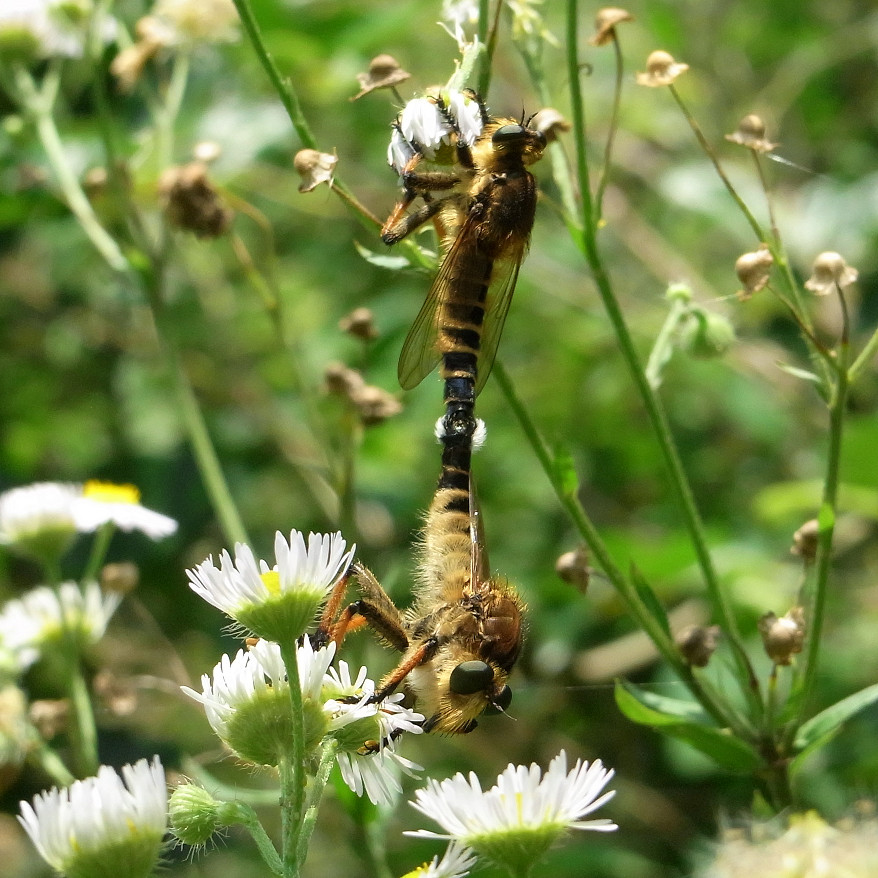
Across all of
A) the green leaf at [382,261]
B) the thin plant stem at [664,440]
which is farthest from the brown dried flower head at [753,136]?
the green leaf at [382,261]

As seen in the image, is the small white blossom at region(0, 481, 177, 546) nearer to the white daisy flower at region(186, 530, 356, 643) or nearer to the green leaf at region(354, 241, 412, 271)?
the green leaf at region(354, 241, 412, 271)

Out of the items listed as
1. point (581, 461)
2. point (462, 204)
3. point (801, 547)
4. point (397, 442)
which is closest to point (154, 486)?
point (397, 442)

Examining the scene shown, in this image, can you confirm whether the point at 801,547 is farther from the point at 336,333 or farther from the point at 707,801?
the point at 336,333

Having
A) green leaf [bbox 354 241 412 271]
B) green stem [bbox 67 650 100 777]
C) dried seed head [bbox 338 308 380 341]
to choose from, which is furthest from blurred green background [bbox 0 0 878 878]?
green leaf [bbox 354 241 412 271]

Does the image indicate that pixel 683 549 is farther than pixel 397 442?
No

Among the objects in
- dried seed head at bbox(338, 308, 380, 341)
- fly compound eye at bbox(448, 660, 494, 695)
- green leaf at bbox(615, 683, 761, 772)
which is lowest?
green leaf at bbox(615, 683, 761, 772)

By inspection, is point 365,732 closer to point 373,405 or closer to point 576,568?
point 576,568
